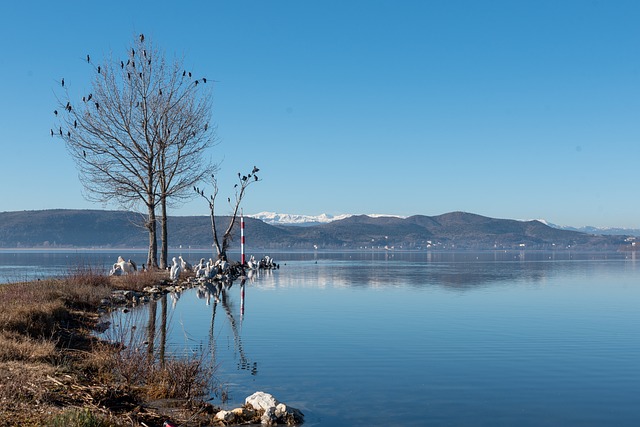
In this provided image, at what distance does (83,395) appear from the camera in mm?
8328

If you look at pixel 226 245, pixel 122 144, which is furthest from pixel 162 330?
pixel 226 245

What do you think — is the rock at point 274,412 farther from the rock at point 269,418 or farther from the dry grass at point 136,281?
the dry grass at point 136,281

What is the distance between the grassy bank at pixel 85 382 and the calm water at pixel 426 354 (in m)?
0.87

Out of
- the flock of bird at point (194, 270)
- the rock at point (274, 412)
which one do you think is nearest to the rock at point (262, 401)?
the rock at point (274, 412)

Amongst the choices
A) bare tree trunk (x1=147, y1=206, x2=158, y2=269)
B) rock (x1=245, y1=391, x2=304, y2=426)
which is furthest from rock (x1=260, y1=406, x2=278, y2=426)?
bare tree trunk (x1=147, y1=206, x2=158, y2=269)

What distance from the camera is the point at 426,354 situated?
13062mm

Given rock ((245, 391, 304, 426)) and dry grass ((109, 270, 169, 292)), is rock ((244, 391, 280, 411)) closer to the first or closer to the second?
rock ((245, 391, 304, 426))

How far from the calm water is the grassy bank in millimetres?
868

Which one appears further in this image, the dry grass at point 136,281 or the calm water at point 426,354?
the dry grass at point 136,281

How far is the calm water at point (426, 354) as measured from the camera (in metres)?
9.08

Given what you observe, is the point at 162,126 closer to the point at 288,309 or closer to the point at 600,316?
the point at 288,309

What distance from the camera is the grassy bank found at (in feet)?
24.1

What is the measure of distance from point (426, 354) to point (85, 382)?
6733mm

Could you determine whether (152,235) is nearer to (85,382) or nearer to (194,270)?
(194,270)
